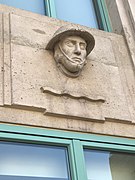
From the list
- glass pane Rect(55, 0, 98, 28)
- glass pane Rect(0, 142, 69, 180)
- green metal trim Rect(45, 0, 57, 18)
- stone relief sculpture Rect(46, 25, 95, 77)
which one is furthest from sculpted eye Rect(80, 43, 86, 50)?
glass pane Rect(0, 142, 69, 180)

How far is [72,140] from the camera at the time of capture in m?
3.83

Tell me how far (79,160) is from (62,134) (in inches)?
13.7

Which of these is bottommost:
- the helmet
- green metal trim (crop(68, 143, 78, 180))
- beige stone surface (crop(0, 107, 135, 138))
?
green metal trim (crop(68, 143, 78, 180))

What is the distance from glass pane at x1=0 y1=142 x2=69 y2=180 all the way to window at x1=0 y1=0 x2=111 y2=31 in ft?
7.54

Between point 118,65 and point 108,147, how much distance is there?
136cm

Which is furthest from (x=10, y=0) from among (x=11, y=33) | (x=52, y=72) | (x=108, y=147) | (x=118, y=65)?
(x=108, y=147)

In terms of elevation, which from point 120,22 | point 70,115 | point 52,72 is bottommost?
point 70,115

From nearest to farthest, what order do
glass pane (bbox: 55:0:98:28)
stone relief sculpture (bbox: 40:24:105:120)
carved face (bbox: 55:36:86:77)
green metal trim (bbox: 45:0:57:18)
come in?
stone relief sculpture (bbox: 40:24:105:120) < carved face (bbox: 55:36:86:77) < green metal trim (bbox: 45:0:57:18) < glass pane (bbox: 55:0:98:28)

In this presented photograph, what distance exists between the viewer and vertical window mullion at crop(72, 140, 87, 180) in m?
3.58

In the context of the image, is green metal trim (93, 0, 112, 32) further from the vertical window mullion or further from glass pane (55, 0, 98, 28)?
the vertical window mullion

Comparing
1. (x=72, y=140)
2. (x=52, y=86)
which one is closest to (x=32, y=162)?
(x=72, y=140)

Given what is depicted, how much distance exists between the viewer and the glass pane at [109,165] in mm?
3863

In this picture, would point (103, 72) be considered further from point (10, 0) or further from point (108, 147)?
point (10, 0)

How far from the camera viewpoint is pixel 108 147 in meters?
4.02
